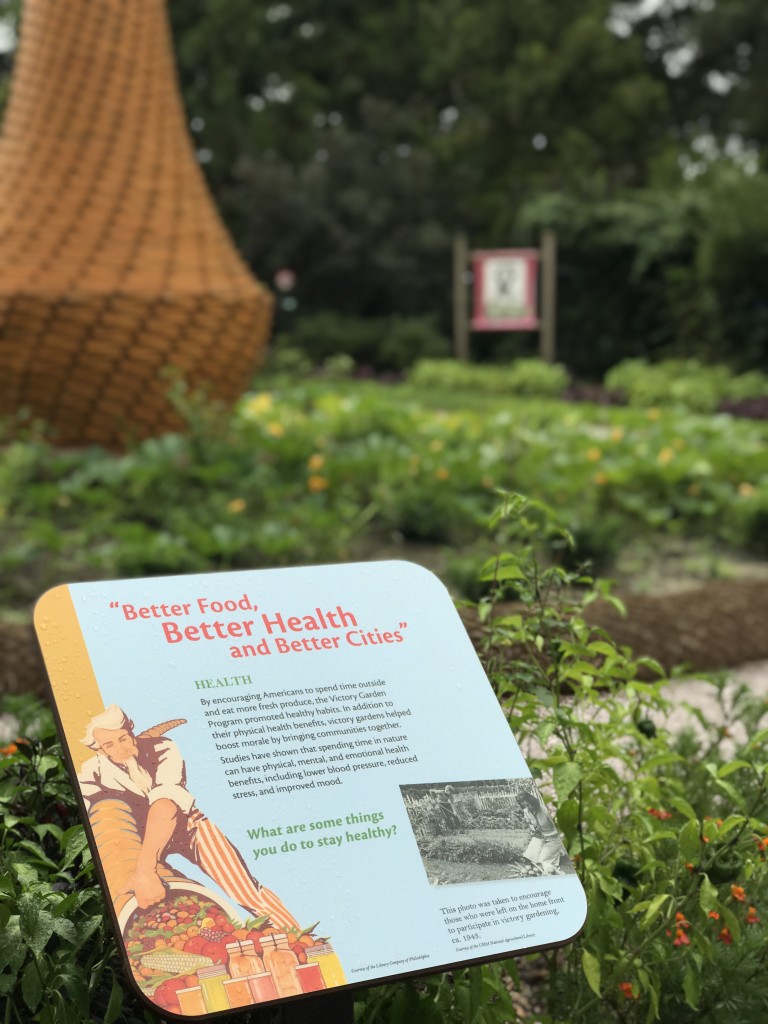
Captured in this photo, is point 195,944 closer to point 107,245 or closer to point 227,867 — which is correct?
point 227,867

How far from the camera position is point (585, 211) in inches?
629

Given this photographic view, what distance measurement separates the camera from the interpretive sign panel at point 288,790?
1.08 m

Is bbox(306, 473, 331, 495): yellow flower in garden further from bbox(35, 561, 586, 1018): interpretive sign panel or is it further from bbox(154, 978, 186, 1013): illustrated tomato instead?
bbox(154, 978, 186, 1013): illustrated tomato

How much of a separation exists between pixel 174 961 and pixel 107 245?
4.63 meters

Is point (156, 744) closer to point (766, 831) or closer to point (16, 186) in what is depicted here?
point (766, 831)

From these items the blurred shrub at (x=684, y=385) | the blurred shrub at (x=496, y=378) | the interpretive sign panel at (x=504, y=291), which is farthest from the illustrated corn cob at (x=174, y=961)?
the interpretive sign panel at (x=504, y=291)

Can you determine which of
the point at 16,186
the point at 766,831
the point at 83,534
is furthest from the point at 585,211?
the point at 766,831

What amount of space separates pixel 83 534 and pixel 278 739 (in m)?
3.27

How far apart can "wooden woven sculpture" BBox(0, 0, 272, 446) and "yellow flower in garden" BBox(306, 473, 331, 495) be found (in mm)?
900

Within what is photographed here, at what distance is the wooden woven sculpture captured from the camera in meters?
5.05

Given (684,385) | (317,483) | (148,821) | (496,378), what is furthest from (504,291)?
(148,821)

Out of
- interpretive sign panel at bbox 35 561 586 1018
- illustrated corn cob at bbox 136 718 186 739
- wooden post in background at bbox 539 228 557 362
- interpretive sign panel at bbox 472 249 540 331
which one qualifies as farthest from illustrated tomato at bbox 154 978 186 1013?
wooden post in background at bbox 539 228 557 362

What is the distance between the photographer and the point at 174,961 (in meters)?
1.04

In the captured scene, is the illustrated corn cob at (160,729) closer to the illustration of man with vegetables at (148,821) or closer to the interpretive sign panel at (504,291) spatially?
the illustration of man with vegetables at (148,821)
